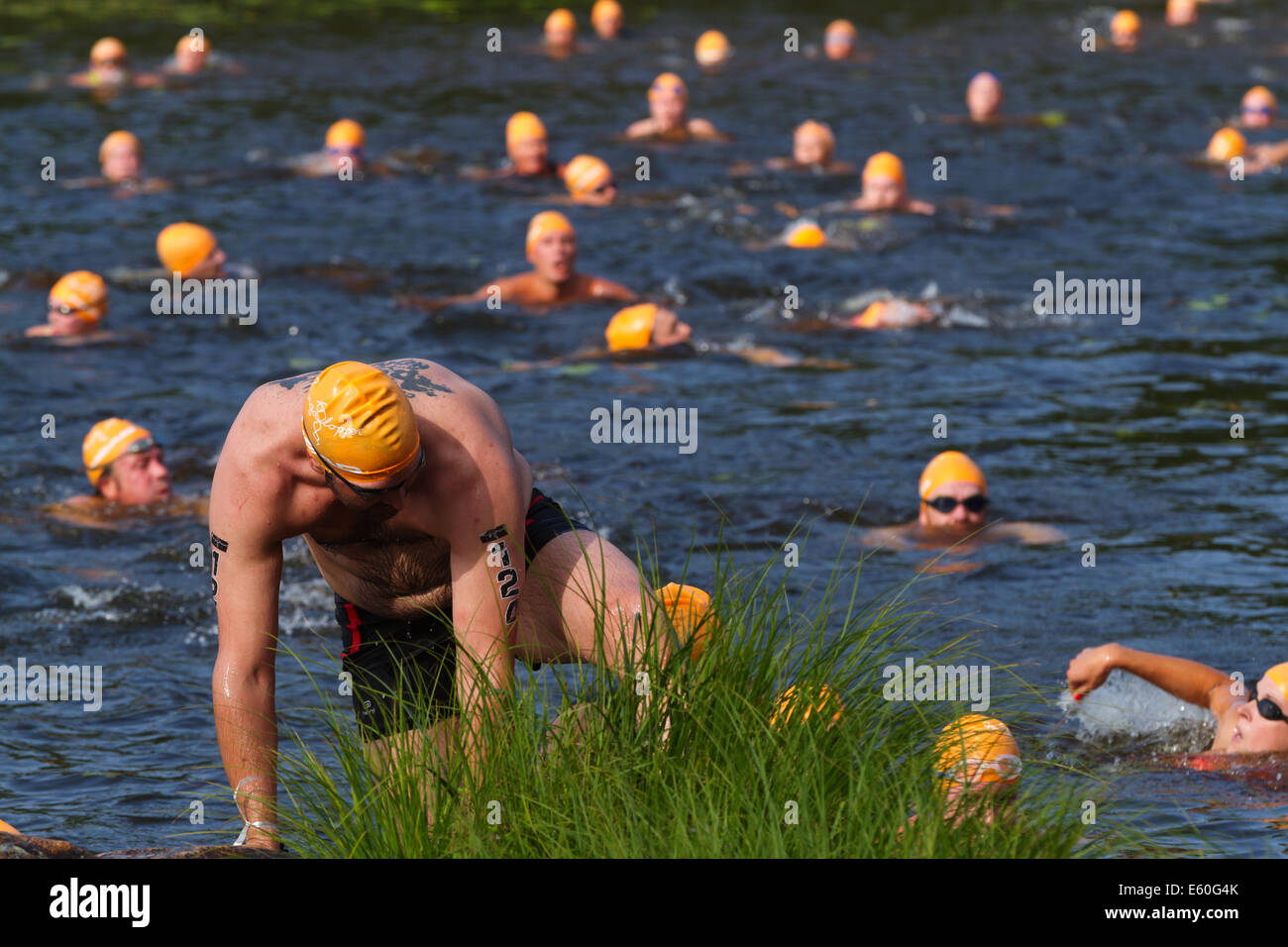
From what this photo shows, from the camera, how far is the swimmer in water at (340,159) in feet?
67.9

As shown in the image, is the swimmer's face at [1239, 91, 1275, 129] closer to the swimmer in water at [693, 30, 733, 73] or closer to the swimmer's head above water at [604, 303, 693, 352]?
the swimmer in water at [693, 30, 733, 73]

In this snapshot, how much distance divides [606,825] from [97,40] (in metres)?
27.7

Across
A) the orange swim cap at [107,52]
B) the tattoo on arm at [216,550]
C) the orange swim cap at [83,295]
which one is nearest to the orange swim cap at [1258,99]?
the orange swim cap at [83,295]

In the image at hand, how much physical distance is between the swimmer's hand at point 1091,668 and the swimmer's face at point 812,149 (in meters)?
14.2

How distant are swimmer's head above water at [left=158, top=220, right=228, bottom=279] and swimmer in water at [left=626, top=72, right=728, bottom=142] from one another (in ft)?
24.6

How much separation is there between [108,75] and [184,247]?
10824 mm

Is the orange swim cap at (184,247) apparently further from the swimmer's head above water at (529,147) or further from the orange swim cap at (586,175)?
the swimmer's head above water at (529,147)

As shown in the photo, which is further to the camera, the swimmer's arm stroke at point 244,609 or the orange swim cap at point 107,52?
the orange swim cap at point 107,52

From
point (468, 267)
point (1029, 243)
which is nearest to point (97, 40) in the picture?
point (468, 267)

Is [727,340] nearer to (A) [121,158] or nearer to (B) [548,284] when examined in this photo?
(B) [548,284]

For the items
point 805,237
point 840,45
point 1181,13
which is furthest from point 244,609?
point 1181,13
